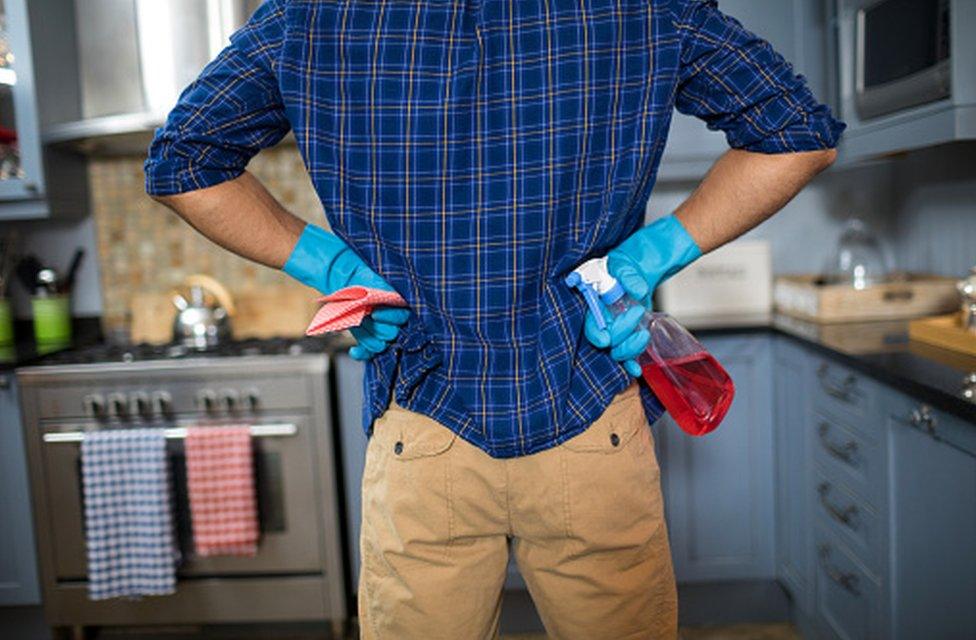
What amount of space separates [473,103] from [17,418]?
2142 mm

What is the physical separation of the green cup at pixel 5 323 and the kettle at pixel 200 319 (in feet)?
1.83

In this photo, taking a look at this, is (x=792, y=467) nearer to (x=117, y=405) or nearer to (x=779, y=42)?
(x=779, y=42)

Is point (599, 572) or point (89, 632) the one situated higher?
point (599, 572)

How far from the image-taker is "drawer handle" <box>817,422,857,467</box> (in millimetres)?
2002

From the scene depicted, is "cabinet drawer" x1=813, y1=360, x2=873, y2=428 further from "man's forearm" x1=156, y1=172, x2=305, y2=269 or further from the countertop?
"man's forearm" x1=156, y1=172, x2=305, y2=269

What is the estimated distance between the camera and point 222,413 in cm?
257

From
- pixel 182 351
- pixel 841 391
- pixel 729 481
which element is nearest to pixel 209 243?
pixel 182 351

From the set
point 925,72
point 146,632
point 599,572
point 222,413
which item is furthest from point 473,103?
point 146,632

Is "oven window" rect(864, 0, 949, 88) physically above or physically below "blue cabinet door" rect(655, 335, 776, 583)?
above

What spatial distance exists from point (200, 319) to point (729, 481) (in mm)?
1603

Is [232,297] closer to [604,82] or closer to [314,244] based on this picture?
[314,244]

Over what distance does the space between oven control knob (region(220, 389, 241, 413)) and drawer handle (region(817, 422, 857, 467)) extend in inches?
58.4

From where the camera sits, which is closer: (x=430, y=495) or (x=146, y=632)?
(x=430, y=495)

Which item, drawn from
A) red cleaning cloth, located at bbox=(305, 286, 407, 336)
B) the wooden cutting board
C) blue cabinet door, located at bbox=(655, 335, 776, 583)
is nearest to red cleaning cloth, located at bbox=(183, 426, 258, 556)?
the wooden cutting board
